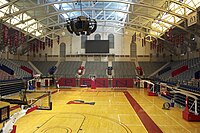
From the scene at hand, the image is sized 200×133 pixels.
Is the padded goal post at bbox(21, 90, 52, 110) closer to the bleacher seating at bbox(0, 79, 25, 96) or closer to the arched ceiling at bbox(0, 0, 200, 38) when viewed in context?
the bleacher seating at bbox(0, 79, 25, 96)

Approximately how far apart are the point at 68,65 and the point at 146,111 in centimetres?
1887

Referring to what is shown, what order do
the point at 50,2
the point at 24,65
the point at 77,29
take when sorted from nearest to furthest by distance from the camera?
the point at 77,29, the point at 50,2, the point at 24,65

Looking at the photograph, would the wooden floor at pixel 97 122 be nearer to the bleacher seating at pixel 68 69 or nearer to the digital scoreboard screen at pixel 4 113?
the digital scoreboard screen at pixel 4 113

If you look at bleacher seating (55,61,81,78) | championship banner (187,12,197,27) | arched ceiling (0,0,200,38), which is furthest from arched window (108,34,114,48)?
championship banner (187,12,197,27)

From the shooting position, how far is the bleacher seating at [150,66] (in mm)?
26384

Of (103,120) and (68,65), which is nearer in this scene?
(103,120)

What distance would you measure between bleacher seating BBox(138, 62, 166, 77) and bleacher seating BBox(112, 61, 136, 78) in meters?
1.47

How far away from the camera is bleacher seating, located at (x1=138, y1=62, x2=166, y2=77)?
26.4 m

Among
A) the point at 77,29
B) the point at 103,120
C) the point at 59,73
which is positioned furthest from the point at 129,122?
the point at 59,73

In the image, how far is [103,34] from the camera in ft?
92.1

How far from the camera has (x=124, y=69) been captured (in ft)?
87.2

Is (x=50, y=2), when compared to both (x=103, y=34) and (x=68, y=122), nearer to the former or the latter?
(x=68, y=122)

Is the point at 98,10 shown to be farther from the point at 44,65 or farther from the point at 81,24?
the point at 44,65

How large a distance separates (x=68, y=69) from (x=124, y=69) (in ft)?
24.5
